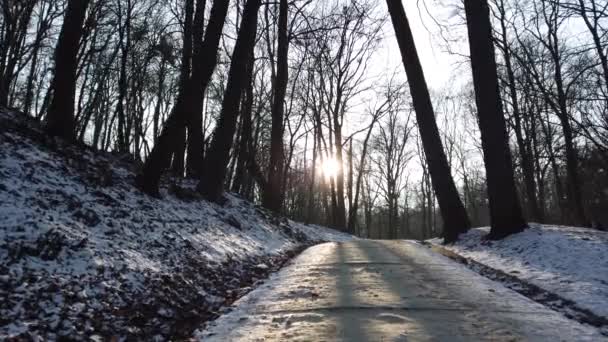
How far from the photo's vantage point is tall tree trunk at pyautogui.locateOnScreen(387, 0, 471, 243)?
10.5 metres

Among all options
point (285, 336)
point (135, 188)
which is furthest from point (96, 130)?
point (285, 336)

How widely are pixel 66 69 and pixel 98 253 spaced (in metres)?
5.29

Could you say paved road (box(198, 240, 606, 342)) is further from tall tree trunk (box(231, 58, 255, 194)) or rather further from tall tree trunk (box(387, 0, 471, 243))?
tall tree trunk (box(231, 58, 255, 194))

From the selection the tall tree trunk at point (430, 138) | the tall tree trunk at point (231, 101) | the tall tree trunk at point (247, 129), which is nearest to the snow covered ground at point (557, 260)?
the tall tree trunk at point (430, 138)

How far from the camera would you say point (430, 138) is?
10984 millimetres

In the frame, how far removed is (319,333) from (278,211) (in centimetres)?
1312

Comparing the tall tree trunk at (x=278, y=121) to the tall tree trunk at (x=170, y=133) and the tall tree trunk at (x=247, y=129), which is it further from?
the tall tree trunk at (x=170, y=133)

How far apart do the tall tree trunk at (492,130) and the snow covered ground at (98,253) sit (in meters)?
4.65

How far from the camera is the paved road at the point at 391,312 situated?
341 cm

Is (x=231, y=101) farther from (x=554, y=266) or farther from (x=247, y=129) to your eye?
(x=554, y=266)

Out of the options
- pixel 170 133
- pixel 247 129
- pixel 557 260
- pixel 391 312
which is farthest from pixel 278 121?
pixel 391 312

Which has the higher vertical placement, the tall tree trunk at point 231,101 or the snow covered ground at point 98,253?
the tall tree trunk at point 231,101

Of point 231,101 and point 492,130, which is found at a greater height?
point 231,101

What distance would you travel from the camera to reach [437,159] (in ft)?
35.6
